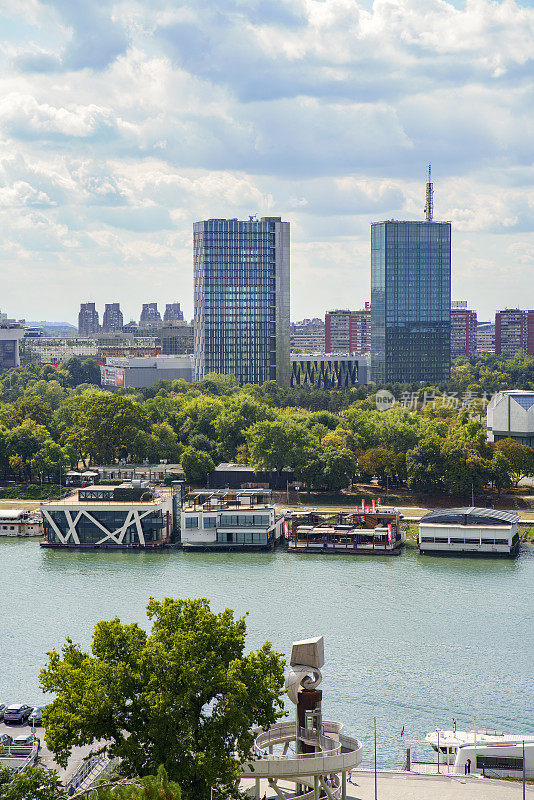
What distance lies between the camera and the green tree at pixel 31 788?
72.4ft

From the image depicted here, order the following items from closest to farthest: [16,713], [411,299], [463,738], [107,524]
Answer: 1. [463,738]
2. [16,713]
3. [107,524]
4. [411,299]

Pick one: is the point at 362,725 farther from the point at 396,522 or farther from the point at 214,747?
the point at 396,522

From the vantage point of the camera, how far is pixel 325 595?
4681cm

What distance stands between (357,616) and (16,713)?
15.4m

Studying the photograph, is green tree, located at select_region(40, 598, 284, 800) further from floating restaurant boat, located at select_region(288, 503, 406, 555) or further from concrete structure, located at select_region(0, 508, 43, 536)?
concrete structure, located at select_region(0, 508, 43, 536)

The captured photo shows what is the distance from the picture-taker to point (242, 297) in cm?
13238

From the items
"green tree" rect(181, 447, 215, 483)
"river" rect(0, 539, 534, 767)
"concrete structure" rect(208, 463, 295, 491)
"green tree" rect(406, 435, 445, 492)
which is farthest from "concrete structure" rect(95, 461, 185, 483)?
"green tree" rect(406, 435, 445, 492)

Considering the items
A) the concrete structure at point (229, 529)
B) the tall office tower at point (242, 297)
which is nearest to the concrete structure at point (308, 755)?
the concrete structure at point (229, 529)

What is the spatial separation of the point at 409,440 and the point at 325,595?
29681 millimetres

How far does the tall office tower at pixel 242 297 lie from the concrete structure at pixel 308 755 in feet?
Result: 359

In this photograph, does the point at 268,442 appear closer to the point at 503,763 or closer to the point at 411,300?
the point at 503,763

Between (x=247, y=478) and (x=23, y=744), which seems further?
(x=247, y=478)

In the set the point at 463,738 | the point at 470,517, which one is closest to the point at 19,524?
the point at 470,517

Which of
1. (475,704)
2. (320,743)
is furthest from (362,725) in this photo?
(320,743)
